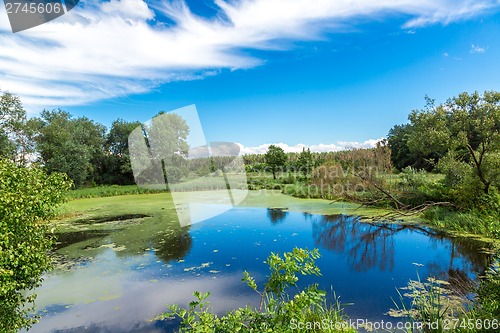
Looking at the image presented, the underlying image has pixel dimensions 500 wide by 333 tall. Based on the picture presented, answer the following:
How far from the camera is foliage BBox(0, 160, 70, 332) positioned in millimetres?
3029

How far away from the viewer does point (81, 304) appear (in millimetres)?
5039

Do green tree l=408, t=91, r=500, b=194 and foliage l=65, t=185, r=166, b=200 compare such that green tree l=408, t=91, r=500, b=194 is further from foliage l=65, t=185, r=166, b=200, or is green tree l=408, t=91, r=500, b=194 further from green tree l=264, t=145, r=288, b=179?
foliage l=65, t=185, r=166, b=200

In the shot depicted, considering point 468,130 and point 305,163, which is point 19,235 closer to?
point 468,130

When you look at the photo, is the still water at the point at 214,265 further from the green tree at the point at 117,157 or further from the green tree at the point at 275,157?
the green tree at the point at 117,157

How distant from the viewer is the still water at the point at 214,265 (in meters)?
4.70

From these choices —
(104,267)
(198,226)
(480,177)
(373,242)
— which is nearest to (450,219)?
(480,177)

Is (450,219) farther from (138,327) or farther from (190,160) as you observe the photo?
(190,160)

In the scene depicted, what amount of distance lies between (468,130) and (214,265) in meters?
9.04

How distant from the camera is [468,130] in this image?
9.52 m

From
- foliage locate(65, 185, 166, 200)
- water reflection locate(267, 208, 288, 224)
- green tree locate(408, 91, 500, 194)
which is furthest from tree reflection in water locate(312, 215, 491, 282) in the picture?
foliage locate(65, 185, 166, 200)

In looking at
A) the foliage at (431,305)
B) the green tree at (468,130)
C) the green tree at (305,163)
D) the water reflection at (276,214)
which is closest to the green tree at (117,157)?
the green tree at (305,163)

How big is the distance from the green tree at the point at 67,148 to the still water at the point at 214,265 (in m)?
17.1

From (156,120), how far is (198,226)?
22811 mm

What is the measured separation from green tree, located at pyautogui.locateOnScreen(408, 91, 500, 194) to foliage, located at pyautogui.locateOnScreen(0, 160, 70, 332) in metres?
10.5
